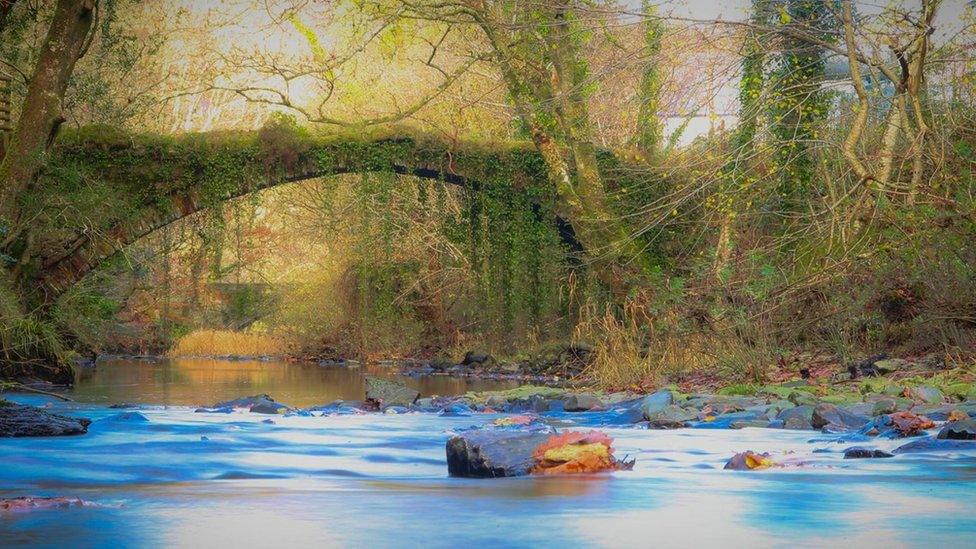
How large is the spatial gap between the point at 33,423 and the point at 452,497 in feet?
13.6

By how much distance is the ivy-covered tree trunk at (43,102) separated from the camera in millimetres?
14500

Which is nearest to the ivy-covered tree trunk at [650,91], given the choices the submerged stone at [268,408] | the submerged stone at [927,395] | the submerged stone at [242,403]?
the submerged stone at [927,395]

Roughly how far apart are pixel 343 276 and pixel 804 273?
1292 cm

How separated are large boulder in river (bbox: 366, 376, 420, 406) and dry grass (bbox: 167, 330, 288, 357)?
1399 cm

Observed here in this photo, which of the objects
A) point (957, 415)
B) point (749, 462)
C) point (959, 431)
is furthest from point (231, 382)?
point (959, 431)

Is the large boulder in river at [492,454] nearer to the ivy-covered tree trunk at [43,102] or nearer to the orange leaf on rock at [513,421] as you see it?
the orange leaf on rock at [513,421]

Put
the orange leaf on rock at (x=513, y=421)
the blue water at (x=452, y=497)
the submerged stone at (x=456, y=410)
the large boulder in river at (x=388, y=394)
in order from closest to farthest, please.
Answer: the blue water at (x=452, y=497)
the orange leaf on rock at (x=513, y=421)
the submerged stone at (x=456, y=410)
the large boulder in river at (x=388, y=394)

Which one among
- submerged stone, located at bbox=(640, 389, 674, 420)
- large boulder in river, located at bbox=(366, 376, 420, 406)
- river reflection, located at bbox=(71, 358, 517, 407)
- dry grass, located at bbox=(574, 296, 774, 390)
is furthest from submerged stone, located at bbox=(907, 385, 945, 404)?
river reflection, located at bbox=(71, 358, 517, 407)

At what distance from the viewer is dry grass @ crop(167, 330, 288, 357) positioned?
25828mm

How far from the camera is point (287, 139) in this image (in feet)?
64.6

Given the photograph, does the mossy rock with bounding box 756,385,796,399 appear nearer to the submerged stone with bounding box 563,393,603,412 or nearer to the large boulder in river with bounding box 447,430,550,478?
the submerged stone with bounding box 563,393,603,412

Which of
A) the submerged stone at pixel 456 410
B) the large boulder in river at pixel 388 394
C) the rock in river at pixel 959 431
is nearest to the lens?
the rock in river at pixel 959 431

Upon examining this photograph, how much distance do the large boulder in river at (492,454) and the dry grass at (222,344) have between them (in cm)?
1992

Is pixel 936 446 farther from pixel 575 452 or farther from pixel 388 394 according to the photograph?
pixel 388 394
